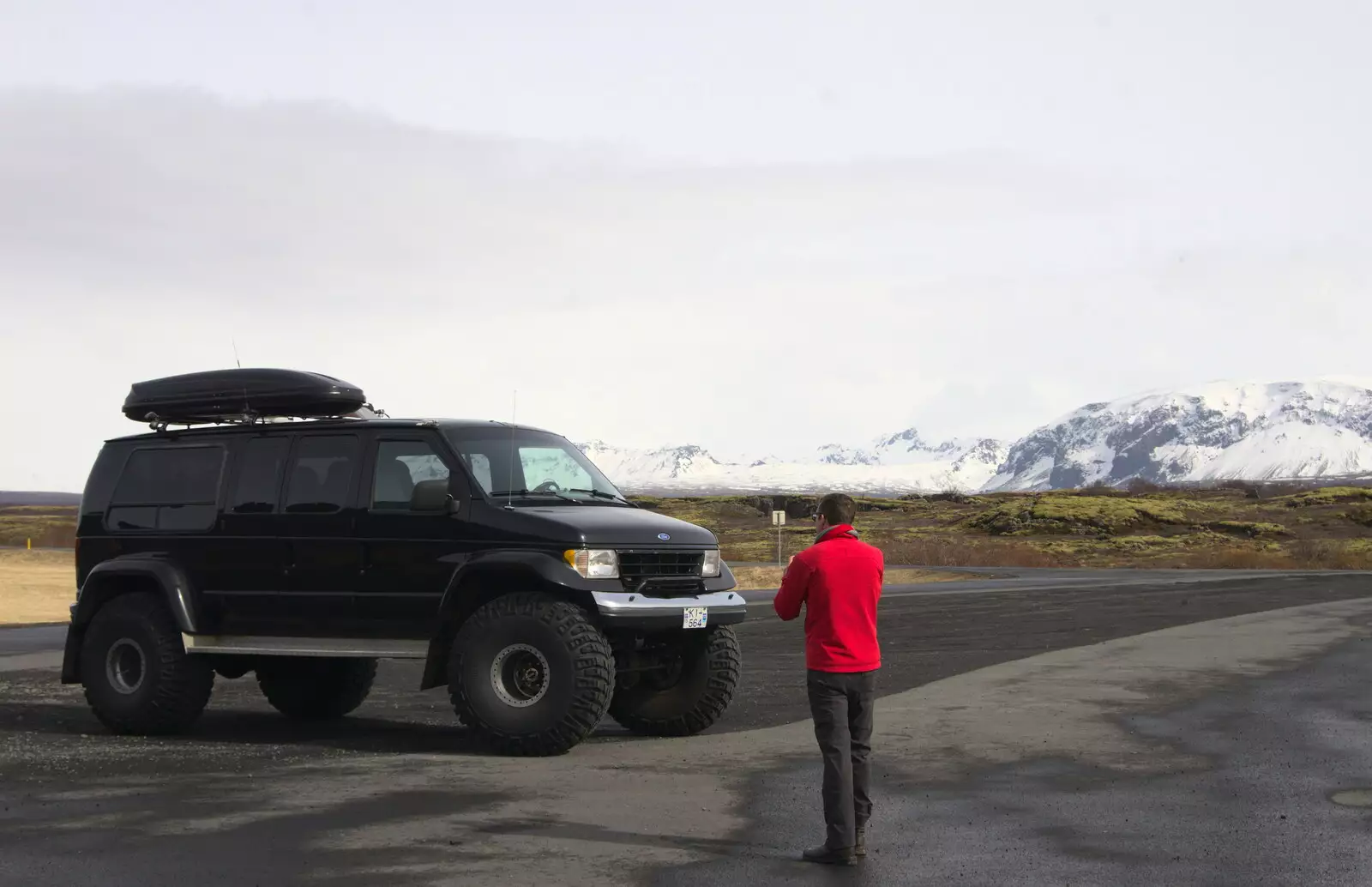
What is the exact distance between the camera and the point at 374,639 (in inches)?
478

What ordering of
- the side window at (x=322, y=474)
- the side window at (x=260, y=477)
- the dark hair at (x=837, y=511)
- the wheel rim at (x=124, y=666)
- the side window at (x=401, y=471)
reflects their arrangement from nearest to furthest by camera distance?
the dark hair at (x=837, y=511) → the side window at (x=401, y=471) → the side window at (x=322, y=474) → the side window at (x=260, y=477) → the wheel rim at (x=124, y=666)

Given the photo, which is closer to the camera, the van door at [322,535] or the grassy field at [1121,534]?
the van door at [322,535]

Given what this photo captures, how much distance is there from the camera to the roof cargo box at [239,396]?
12.8 metres

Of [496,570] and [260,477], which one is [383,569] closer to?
[496,570]

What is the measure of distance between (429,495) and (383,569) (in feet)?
2.72

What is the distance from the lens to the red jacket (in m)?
8.04

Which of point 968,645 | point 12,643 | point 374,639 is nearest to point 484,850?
point 374,639

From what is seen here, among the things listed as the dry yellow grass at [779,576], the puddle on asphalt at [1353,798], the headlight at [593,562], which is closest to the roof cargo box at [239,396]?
the headlight at [593,562]

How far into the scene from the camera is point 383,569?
12148mm

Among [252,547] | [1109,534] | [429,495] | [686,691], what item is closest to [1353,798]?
A: [686,691]

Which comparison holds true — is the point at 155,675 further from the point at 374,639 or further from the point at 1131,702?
the point at 1131,702

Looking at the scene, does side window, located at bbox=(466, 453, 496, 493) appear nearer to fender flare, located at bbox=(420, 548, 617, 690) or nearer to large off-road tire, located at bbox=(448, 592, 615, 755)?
fender flare, located at bbox=(420, 548, 617, 690)

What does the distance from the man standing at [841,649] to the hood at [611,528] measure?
3.54 meters

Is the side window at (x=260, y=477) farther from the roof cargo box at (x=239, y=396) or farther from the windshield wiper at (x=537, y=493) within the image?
the windshield wiper at (x=537, y=493)
